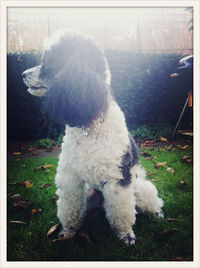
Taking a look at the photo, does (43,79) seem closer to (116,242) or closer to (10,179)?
(10,179)

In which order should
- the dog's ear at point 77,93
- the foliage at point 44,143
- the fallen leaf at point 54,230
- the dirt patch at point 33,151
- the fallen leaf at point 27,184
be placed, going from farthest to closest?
1. the foliage at point 44,143
2. the dirt patch at point 33,151
3. the fallen leaf at point 27,184
4. the fallen leaf at point 54,230
5. the dog's ear at point 77,93

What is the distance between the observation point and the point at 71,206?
1.49 metres

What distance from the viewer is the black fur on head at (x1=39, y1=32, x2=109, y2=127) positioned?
1.21 metres

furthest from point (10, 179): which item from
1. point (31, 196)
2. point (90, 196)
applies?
point (90, 196)

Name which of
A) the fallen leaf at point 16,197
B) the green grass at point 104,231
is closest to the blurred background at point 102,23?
the green grass at point 104,231

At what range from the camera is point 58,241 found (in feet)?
4.39

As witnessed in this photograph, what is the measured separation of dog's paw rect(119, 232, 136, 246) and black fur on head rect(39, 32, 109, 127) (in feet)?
2.87

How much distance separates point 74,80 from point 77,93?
0.08 metres

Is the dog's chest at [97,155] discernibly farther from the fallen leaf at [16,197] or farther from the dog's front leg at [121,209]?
the fallen leaf at [16,197]

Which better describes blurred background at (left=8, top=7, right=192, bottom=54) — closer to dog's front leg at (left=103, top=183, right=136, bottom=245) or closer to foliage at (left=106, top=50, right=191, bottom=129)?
foliage at (left=106, top=50, right=191, bottom=129)

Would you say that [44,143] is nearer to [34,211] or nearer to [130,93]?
[34,211]

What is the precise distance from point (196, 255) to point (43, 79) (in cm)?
164

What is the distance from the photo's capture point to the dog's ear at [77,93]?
3.94 ft

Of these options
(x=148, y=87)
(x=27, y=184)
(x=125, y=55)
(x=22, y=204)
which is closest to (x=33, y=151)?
(x=27, y=184)
